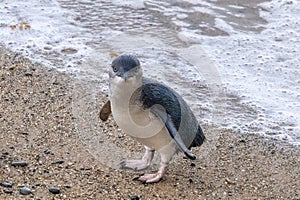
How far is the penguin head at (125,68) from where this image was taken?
396cm

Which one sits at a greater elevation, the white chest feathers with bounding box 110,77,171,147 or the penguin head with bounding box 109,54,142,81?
the penguin head with bounding box 109,54,142,81

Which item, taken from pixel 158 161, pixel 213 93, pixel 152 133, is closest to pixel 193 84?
pixel 213 93

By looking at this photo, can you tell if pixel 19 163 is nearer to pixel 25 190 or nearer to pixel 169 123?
pixel 25 190

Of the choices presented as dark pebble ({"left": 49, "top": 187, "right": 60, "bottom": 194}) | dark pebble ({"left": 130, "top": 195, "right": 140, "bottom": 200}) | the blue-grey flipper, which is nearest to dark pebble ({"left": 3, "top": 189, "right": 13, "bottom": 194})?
dark pebble ({"left": 49, "top": 187, "right": 60, "bottom": 194})

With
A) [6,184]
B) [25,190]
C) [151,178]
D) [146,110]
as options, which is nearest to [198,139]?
[151,178]

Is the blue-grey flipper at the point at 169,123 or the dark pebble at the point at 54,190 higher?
the blue-grey flipper at the point at 169,123

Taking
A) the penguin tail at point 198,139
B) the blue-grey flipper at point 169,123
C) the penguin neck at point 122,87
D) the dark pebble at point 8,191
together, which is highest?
the penguin neck at point 122,87

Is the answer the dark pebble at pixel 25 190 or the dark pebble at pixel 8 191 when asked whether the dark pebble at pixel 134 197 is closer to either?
the dark pebble at pixel 25 190

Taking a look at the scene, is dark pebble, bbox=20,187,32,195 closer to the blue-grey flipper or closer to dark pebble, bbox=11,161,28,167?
dark pebble, bbox=11,161,28,167

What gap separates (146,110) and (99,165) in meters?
0.73

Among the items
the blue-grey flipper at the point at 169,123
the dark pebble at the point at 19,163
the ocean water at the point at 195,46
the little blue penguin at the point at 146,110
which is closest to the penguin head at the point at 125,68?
the little blue penguin at the point at 146,110

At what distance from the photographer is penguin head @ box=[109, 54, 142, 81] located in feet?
13.0

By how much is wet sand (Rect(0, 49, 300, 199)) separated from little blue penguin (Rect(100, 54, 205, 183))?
0.35 meters

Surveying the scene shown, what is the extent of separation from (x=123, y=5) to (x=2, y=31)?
74.3 inches
